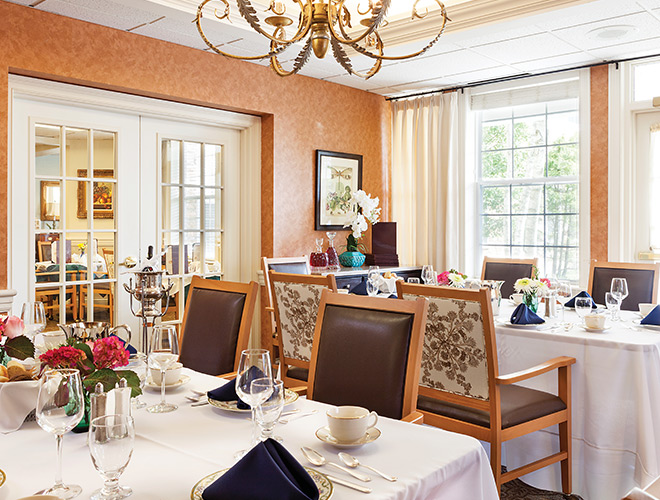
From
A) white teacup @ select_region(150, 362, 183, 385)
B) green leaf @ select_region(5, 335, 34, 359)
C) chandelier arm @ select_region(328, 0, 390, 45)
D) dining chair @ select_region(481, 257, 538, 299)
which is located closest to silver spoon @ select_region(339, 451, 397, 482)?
white teacup @ select_region(150, 362, 183, 385)

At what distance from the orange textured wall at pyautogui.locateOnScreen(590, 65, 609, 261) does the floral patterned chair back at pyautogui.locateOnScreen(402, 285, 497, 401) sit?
2.88 metres

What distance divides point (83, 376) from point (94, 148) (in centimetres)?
308

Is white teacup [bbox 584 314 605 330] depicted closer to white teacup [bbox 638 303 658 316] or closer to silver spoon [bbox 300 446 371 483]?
white teacup [bbox 638 303 658 316]

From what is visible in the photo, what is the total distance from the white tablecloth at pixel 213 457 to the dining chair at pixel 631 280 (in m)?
2.75

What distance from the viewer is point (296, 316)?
3.17 meters

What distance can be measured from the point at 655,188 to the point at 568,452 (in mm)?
2910

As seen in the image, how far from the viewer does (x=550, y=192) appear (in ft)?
17.4

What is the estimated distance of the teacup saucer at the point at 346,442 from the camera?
1342 mm

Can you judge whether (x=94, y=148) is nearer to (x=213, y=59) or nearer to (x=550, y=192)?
(x=213, y=59)

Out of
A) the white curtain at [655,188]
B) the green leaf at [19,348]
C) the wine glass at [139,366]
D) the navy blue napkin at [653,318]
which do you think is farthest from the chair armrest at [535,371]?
the white curtain at [655,188]

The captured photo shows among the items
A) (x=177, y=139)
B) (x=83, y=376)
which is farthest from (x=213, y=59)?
(x=83, y=376)

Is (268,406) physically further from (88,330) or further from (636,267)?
(636,267)

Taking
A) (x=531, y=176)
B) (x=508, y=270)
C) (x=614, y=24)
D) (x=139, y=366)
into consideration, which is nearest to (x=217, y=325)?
(x=139, y=366)

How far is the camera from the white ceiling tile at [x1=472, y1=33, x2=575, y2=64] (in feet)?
13.9
